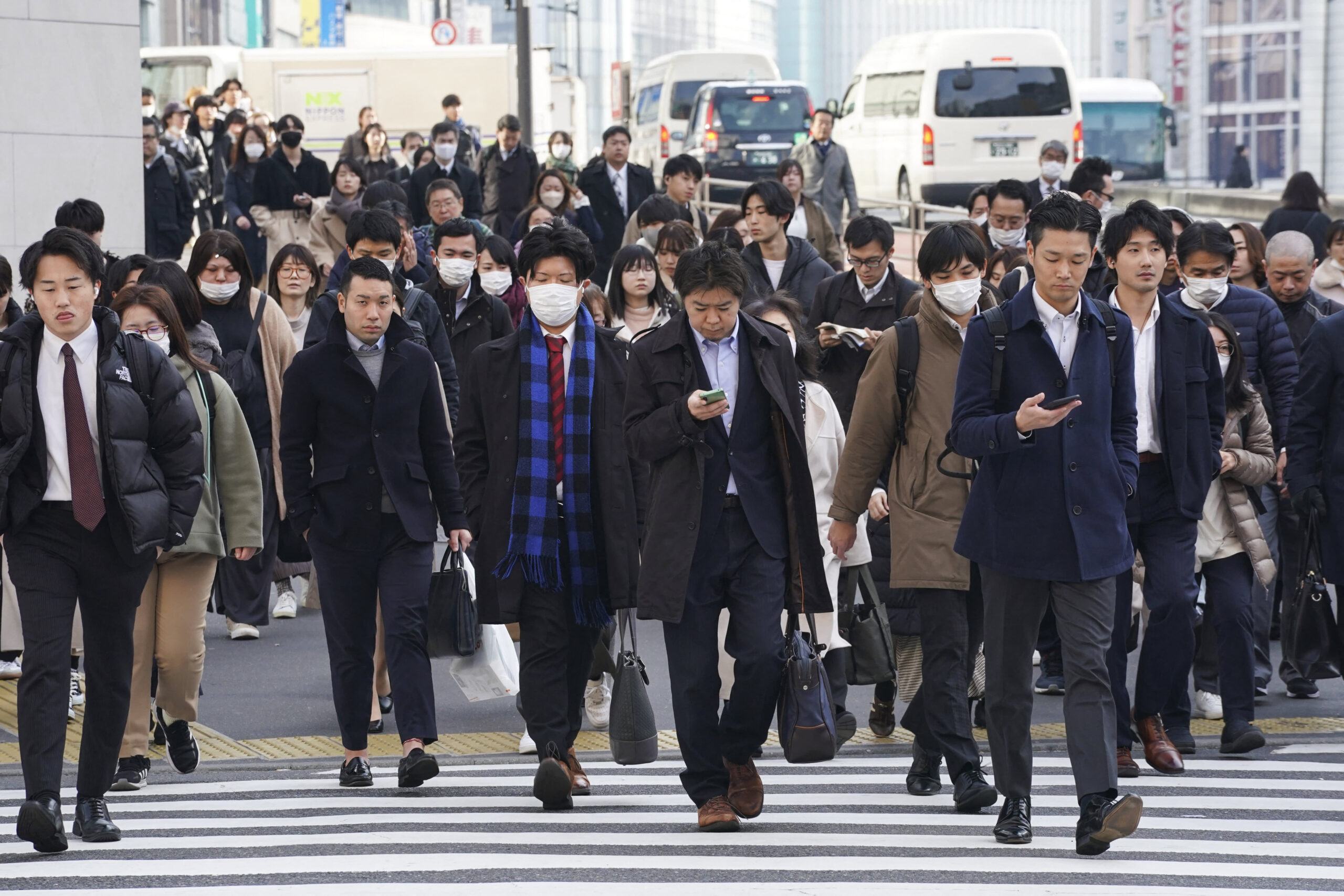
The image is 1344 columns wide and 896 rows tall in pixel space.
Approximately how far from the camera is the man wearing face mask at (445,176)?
17672 millimetres

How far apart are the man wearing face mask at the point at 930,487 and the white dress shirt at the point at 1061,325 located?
2.44ft

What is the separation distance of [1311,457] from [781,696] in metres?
2.70

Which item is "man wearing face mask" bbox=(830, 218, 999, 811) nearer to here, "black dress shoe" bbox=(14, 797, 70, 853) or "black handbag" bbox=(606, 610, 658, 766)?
"black handbag" bbox=(606, 610, 658, 766)

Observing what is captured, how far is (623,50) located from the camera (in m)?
119

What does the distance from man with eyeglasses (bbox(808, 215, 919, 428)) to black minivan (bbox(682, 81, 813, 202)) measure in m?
21.0

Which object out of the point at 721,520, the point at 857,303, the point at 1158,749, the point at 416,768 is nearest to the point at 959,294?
the point at 721,520

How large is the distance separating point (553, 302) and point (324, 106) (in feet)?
79.5

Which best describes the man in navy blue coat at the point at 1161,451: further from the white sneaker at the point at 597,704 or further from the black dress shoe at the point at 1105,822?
the white sneaker at the point at 597,704

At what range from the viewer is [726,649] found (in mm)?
6211

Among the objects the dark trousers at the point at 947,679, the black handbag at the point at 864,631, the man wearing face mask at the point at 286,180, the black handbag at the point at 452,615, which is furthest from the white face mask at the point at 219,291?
the man wearing face mask at the point at 286,180

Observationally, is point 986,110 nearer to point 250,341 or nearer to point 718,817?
point 250,341

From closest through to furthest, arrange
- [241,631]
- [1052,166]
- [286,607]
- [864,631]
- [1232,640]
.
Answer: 1. [864,631]
2. [1232,640]
3. [241,631]
4. [286,607]
5. [1052,166]

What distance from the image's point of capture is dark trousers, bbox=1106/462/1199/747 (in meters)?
6.95

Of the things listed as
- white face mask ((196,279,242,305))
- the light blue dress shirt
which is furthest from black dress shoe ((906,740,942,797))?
white face mask ((196,279,242,305))
